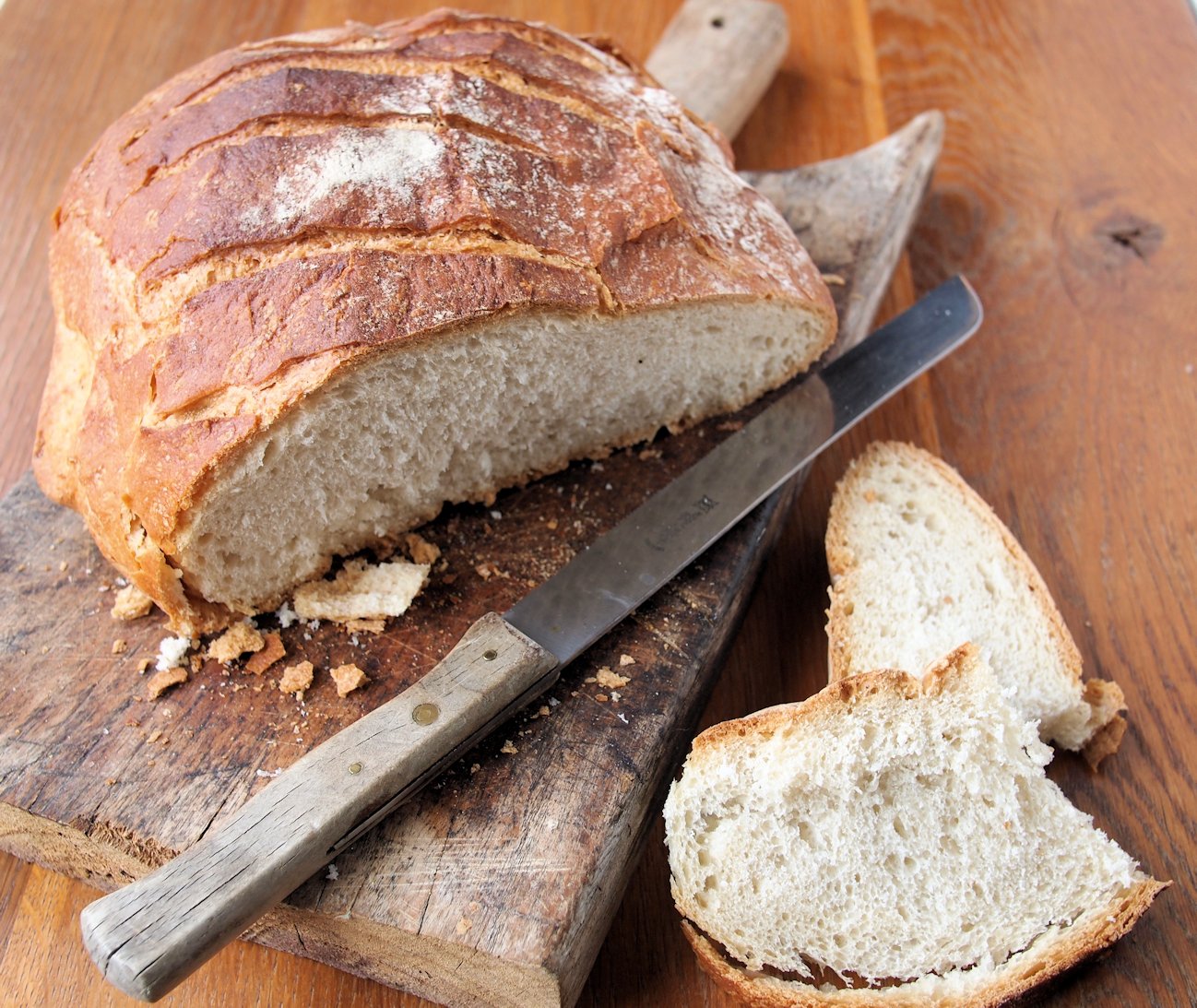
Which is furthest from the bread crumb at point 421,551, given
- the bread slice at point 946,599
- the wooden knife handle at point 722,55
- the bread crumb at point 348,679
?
the wooden knife handle at point 722,55

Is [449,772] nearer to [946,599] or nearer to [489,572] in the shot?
[489,572]

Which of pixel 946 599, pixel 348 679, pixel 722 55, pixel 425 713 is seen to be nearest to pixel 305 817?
pixel 425 713

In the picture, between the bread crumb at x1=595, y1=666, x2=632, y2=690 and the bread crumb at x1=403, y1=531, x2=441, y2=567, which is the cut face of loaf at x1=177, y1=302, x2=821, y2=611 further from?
the bread crumb at x1=595, y1=666, x2=632, y2=690

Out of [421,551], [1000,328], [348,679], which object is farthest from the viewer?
[1000,328]

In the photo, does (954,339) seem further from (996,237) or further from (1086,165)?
(1086,165)

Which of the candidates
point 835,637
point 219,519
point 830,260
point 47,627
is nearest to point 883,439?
point 830,260

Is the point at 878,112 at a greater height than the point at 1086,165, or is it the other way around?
the point at 1086,165

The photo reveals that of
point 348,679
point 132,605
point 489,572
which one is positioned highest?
point 489,572
